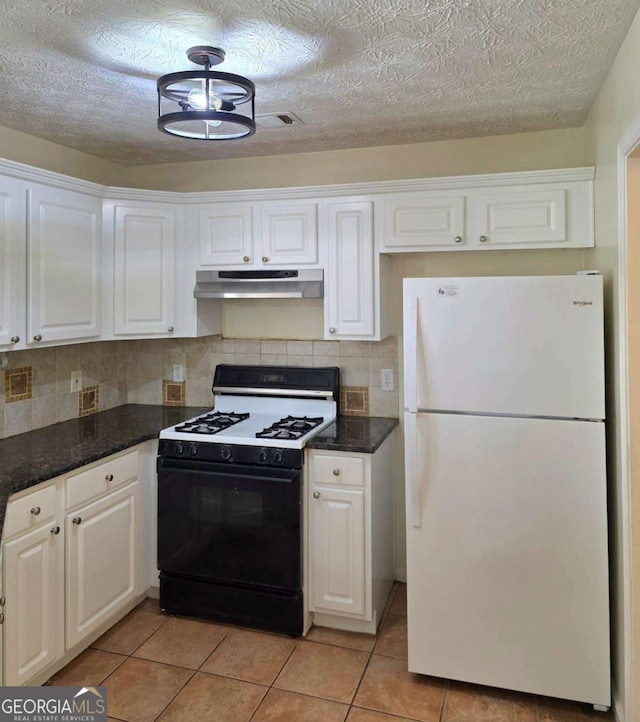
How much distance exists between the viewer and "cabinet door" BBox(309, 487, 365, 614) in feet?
8.60

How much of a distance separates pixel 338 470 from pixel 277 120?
5.43 ft

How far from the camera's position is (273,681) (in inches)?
93.1

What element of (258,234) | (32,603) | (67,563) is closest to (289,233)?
(258,234)

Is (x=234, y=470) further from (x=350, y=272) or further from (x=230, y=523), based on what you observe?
(x=350, y=272)

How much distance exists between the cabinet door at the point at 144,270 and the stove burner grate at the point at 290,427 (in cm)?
82

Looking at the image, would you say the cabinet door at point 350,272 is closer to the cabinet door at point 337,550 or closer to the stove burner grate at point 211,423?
the stove burner grate at point 211,423

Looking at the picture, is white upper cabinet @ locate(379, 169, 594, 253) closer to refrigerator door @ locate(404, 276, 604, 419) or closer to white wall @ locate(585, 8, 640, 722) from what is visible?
white wall @ locate(585, 8, 640, 722)

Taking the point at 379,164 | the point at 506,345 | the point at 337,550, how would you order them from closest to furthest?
the point at 506,345 → the point at 337,550 → the point at 379,164

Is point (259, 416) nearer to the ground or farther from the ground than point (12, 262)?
nearer to the ground

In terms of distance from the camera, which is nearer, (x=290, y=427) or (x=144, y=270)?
(x=290, y=427)

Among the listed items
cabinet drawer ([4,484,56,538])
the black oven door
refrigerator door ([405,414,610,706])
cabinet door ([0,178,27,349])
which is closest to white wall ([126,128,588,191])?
cabinet door ([0,178,27,349])

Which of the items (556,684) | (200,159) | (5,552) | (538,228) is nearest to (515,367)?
(538,228)

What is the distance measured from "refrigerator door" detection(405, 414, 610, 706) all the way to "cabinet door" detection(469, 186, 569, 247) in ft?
3.03

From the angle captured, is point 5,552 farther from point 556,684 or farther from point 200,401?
point 556,684
